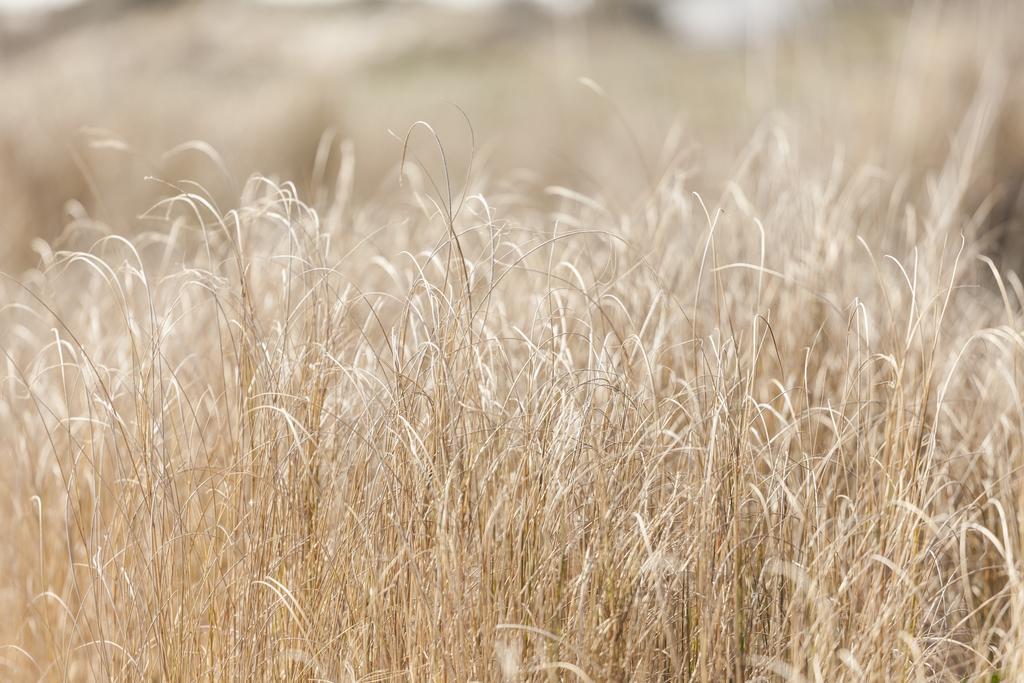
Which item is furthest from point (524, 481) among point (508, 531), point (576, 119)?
point (576, 119)

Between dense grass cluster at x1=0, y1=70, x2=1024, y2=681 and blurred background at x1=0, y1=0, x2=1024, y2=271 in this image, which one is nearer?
dense grass cluster at x1=0, y1=70, x2=1024, y2=681

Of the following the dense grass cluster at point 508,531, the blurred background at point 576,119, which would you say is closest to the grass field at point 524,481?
the dense grass cluster at point 508,531

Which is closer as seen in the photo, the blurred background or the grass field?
the grass field

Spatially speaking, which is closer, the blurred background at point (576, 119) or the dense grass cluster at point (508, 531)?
the dense grass cluster at point (508, 531)

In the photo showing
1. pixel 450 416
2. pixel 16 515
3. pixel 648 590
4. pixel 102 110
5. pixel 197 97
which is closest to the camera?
pixel 648 590

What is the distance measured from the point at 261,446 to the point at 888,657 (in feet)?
3.31

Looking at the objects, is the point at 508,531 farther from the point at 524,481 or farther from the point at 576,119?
the point at 576,119

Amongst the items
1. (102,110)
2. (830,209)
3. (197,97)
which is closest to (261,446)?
(830,209)

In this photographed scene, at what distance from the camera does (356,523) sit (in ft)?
5.22

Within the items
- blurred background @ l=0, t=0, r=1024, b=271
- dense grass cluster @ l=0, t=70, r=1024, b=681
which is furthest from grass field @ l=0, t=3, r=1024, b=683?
blurred background @ l=0, t=0, r=1024, b=271

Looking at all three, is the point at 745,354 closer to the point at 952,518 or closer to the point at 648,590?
the point at 952,518

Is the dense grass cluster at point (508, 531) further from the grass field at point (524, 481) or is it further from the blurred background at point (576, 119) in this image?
the blurred background at point (576, 119)

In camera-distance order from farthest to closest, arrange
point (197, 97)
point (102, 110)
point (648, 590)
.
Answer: point (197, 97)
point (102, 110)
point (648, 590)

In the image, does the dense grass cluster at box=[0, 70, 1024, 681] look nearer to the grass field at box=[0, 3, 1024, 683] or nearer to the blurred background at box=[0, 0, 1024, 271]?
the grass field at box=[0, 3, 1024, 683]
